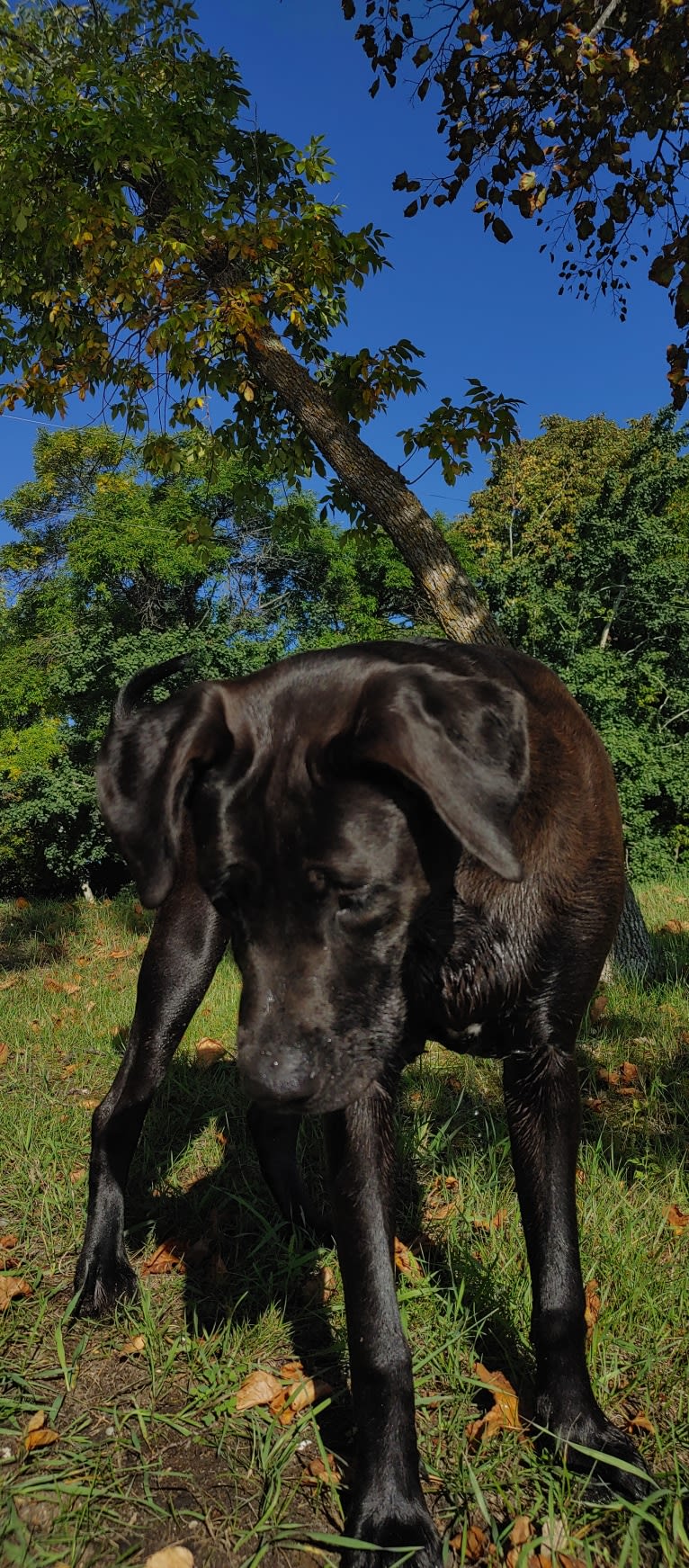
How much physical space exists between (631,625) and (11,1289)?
44.7 ft

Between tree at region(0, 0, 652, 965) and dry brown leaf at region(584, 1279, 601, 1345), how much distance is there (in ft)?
12.3

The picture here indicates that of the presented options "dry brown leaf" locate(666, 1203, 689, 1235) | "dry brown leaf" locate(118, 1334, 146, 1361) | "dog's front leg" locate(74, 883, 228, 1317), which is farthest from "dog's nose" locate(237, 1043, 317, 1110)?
"dry brown leaf" locate(666, 1203, 689, 1235)

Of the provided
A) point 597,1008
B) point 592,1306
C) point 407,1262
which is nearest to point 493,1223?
point 407,1262

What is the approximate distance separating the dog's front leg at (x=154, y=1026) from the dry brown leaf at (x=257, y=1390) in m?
0.63

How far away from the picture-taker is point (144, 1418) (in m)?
2.27

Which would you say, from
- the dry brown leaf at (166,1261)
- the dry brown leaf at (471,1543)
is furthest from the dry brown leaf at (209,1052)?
the dry brown leaf at (471,1543)

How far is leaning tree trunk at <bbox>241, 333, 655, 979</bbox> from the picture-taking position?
222 inches

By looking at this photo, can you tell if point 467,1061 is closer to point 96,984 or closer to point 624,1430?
point 624,1430

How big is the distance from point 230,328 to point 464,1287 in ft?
18.7

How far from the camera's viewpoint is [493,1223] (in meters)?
2.88

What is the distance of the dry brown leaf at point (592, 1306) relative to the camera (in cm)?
240

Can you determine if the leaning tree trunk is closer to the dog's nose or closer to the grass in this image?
the grass

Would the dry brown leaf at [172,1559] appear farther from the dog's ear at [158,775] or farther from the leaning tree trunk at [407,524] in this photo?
the leaning tree trunk at [407,524]

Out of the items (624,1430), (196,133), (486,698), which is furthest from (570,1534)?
(196,133)
